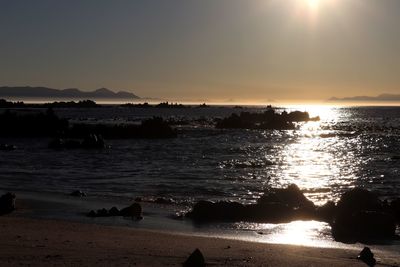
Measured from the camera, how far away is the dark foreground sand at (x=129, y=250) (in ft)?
40.7

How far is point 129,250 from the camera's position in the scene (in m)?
13.5

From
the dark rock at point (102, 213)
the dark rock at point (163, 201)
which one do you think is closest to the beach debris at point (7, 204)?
the dark rock at point (102, 213)

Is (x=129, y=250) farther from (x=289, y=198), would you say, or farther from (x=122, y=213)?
(x=289, y=198)

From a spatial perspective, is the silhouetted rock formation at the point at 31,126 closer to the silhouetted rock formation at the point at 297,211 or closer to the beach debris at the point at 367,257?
the silhouetted rock formation at the point at 297,211

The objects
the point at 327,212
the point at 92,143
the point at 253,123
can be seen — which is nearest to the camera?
the point at 327,212

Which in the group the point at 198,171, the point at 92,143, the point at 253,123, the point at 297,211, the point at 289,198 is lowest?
the point at 198,171

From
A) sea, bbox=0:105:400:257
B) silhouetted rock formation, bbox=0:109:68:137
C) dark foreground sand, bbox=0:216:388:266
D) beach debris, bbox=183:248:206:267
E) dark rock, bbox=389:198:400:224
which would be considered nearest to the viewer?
beach debris, bbox=183:248:206:267

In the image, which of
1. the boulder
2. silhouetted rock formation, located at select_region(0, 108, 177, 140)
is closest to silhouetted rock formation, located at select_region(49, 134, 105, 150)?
silhouetted rock formation, located at select_region(0, 108, 177, 140)

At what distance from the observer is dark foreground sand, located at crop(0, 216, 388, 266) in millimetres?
12391

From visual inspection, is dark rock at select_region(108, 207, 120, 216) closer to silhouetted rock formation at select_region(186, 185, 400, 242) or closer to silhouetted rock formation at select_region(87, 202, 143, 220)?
silhouetted rock formation at select_region(87, 202, 143, 220)

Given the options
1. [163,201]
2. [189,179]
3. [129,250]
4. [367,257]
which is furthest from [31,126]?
[367,257]

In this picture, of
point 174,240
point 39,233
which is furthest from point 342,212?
point 39,233

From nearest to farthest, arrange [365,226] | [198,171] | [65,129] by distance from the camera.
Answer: [365,226], [198,171], [65,129]

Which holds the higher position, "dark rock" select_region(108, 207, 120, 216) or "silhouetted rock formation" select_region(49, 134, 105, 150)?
"dark rock" select_region(108, 207, 120, 216)
